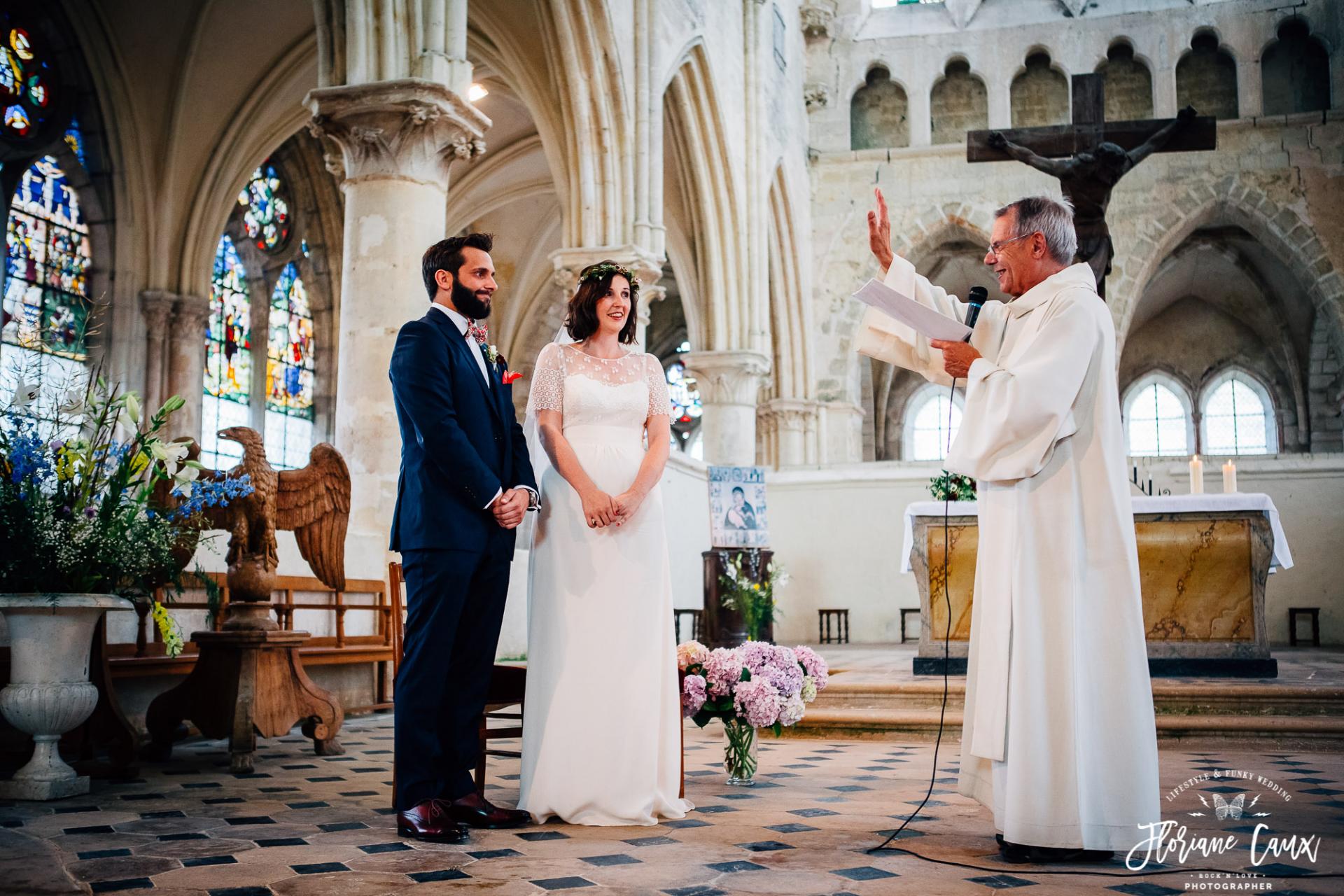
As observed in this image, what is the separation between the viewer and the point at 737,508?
11.7m

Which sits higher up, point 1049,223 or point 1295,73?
point 1295,73

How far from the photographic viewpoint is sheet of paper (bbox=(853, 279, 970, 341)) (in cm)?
325

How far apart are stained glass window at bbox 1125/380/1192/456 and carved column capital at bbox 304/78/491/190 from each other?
2065 cm

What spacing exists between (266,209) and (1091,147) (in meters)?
12.7

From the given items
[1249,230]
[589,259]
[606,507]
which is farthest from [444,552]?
[1249,230]

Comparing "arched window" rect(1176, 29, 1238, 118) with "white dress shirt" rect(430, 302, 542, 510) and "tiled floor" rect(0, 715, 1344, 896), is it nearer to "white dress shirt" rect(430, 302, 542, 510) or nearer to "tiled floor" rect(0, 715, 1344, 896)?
"tiled floor" rect(0, 715, 1344, 896)

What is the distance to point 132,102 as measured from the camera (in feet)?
47.1

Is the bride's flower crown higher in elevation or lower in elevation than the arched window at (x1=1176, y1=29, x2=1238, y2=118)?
lower

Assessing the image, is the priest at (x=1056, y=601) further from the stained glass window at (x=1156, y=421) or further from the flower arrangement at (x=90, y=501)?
the stained glass window at (x=1156, y=421)

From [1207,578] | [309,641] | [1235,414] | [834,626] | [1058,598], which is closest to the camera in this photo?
[1058,598]

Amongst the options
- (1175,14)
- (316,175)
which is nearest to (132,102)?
(316,175)

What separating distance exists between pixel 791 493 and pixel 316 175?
8508mm

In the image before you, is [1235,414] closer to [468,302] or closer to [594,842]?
[468,302]

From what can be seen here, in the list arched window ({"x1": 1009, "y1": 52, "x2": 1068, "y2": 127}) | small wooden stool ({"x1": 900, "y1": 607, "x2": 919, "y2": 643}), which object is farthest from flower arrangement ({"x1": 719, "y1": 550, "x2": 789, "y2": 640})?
arched window ({"x1": 1009, "y1": 52, "x2": 1068, "y2": 127})
